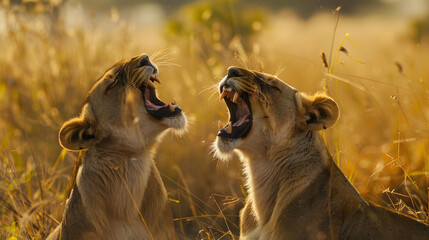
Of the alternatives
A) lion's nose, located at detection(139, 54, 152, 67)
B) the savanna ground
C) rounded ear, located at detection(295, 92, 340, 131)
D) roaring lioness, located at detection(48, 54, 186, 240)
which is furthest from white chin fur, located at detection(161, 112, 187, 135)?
the savanna ground

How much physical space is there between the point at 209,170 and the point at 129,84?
222 cm

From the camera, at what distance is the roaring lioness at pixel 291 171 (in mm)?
3152

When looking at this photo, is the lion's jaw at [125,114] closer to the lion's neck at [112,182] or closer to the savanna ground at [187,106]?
the lion's neck at [112,182]

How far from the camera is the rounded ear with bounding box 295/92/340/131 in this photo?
3.32 metres

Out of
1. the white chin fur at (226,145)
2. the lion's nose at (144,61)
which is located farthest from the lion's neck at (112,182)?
the lion's nose at (144,61)

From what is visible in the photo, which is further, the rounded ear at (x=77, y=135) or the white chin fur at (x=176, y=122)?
the white chin fur at (x=176, y=122)

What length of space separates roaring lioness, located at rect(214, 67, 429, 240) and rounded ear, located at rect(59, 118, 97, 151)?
29.1 inches

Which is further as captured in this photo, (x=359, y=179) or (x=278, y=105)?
(x=359, y=179)

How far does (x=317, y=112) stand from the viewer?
3359 mm

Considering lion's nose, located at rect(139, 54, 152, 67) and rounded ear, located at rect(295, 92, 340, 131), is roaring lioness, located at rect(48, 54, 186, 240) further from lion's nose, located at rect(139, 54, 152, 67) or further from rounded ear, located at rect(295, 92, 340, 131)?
rounded ear, located at rect(295, 92, 340, 131)

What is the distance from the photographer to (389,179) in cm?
512

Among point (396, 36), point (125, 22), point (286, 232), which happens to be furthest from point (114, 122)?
point (396, 36)

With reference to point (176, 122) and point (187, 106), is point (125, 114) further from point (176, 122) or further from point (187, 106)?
point (187, 106)

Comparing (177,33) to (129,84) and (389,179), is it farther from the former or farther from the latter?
(129,84)
